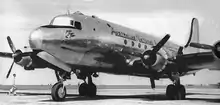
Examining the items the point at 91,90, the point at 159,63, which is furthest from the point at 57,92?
the point at 91,90

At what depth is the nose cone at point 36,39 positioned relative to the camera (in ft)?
36.4

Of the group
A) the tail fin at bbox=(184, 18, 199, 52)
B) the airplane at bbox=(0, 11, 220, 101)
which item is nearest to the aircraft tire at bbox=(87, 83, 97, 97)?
the airplane at bbox=(0, 11, 220, 101)

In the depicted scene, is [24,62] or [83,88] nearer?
[24,62]

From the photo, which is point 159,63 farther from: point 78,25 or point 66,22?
point 66,22

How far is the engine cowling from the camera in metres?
12.7

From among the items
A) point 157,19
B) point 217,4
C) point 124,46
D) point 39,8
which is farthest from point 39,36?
point 217,4

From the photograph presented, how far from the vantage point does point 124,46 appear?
47.7 ft

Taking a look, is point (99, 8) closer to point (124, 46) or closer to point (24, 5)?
point (124, 46)

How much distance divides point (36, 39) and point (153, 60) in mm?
5040

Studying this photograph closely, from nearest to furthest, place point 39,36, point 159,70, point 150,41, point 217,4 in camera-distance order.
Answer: point 39,36
point 217,4
point 159,70
point 150,41

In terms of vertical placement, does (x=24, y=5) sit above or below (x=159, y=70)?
above

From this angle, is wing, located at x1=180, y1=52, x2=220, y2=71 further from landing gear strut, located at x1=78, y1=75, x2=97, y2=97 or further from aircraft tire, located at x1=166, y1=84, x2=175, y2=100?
landing gear strut, located at x1=78, y1=75, x2=97, y2=97

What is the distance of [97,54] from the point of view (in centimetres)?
1333

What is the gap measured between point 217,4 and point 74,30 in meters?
5.96
